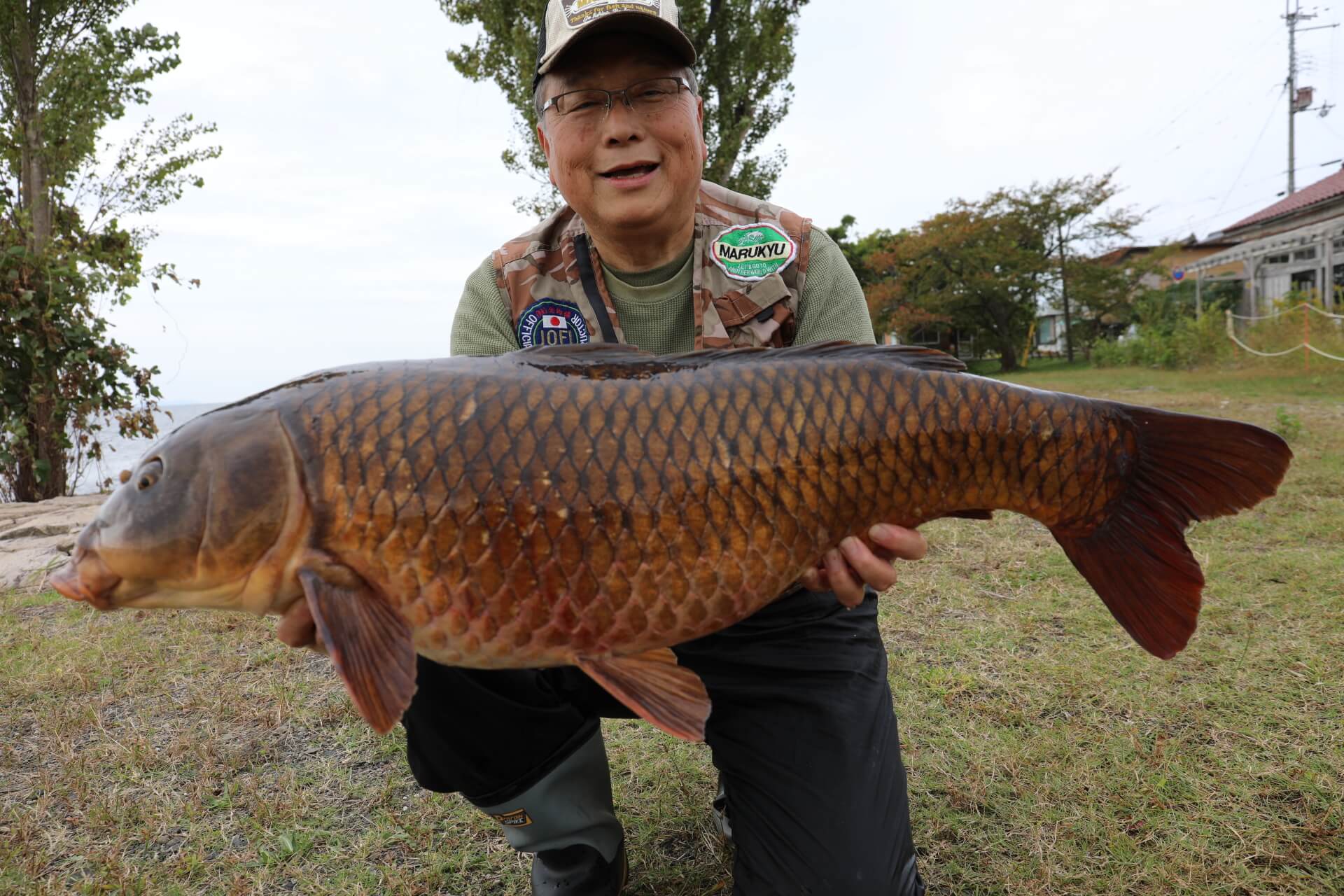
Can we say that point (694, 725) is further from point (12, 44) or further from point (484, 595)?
point (12, 44)

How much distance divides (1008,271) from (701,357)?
26244mm

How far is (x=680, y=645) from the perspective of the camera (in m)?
2.13

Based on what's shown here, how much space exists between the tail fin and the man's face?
1.23 meters

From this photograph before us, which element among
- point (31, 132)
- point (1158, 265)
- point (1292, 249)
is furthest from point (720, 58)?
point (1158, 265)

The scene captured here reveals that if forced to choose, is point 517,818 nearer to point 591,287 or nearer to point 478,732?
point 478,732

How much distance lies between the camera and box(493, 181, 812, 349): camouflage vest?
7.59 ft

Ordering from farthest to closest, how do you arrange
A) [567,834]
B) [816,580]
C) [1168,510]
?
[567,834] → [816,580] → [1168,510]

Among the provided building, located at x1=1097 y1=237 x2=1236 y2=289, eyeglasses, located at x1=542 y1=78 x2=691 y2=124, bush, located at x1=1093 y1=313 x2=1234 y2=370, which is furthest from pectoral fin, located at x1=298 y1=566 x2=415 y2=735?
building, located at x1=1097 y1=237 x2=1236 y2=289

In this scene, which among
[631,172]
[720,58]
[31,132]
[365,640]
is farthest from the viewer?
[720,58]

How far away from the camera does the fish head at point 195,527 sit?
1.43 m

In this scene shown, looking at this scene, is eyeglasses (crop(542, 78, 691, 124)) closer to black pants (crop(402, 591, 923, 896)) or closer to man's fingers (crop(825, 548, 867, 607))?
man's fingers (crop(825, 548, 867, 607))

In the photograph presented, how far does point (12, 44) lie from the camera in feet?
25.1

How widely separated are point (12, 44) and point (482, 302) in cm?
835

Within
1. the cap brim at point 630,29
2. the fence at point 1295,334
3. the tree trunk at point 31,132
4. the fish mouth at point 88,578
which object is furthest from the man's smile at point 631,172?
the fence at point 1295,334
